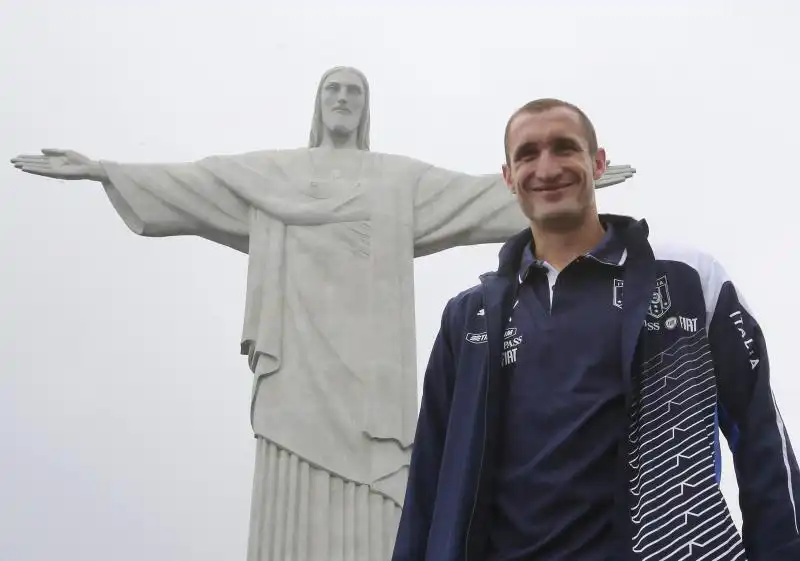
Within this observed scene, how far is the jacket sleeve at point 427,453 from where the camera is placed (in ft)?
8.89

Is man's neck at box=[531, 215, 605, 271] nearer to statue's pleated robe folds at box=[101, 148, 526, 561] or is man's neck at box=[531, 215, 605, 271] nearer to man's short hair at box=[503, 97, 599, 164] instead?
man's short hair at box=[503, 97, 599, 164]

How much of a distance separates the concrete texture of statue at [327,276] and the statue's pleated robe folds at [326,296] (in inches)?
0.4

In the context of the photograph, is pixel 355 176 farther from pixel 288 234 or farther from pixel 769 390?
pixel 769 390

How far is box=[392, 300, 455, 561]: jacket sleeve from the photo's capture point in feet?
8.89

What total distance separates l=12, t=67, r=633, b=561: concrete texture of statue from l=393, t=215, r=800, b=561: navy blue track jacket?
4.81 metres

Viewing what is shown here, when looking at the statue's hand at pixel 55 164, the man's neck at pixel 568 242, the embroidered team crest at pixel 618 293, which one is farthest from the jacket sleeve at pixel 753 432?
the statue's hand at pixel 55 164

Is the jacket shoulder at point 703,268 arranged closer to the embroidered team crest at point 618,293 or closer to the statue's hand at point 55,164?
the embroidered team crest at point 618,293

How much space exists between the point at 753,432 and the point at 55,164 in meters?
6.76

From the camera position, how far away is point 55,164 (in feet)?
26.8

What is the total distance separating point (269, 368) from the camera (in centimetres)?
784

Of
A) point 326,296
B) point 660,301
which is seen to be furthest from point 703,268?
point 326,296

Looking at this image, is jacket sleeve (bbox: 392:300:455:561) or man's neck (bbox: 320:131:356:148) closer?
jacket sleeve (bbox: 392:300:455:561)

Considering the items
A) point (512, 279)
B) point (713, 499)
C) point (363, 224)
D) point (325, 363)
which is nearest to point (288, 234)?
point (363, 224)

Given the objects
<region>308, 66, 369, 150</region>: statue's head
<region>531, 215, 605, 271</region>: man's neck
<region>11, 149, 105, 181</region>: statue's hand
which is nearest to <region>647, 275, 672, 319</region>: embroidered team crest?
<region>531, 215, 605, 271</region>: man's neck
